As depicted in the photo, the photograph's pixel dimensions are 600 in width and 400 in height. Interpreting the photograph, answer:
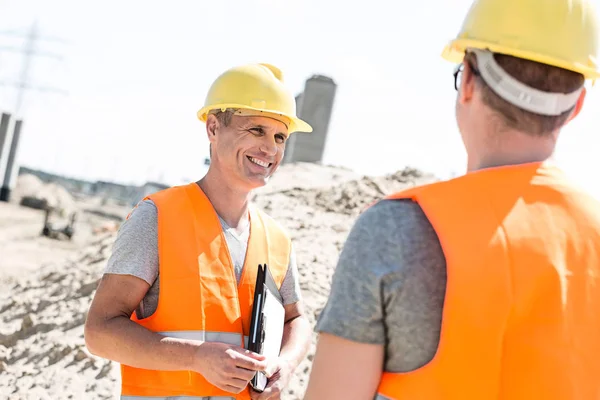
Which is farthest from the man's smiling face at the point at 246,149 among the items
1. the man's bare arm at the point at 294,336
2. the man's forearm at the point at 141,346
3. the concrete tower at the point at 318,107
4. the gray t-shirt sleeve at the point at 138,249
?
the concrete tower at the point at 318,107

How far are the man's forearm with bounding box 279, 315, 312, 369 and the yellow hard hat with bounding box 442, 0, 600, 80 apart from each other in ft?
4.68

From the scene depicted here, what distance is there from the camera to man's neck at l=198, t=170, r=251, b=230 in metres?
2.55

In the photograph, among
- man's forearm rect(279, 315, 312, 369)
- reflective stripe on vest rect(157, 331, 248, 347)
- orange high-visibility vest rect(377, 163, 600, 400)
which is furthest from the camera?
man's forearm rect(279, 315, 312, 369)

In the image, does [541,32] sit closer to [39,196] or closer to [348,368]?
[348,368]

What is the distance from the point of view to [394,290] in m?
1.23

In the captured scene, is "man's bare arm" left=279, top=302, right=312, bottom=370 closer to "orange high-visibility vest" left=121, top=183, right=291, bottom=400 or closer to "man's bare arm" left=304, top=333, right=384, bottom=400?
"orange high-visibility vest" left=121, top=183, right=291, bottom=400

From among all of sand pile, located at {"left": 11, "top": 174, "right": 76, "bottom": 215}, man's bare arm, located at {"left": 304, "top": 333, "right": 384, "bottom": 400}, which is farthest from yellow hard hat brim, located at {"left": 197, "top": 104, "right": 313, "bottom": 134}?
sand pile, located at {"left": 11, "top": 174, "right": 76, "bottom": 215}

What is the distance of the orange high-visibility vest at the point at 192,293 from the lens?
222cm

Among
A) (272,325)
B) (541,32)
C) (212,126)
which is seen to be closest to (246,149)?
(212,126)

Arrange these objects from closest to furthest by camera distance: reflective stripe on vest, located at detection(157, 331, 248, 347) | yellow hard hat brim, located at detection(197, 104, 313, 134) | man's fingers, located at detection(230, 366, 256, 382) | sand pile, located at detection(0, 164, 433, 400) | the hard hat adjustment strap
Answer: the hard hat adjustment strap, man's fingers, located at detection(230, 366, 256, 382), reflective stripe on vest, located at detection(157, 331, 248, 347), yellow hard hat brim, located at detection(197, 104, 313, 134), sand pile, located at detection(0, 164, 433, 400)

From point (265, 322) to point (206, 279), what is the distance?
0.83 feet

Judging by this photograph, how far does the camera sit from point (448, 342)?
121cm

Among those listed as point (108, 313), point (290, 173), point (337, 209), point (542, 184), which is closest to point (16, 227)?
point (290, 173)

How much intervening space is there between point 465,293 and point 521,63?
481 millimetres
